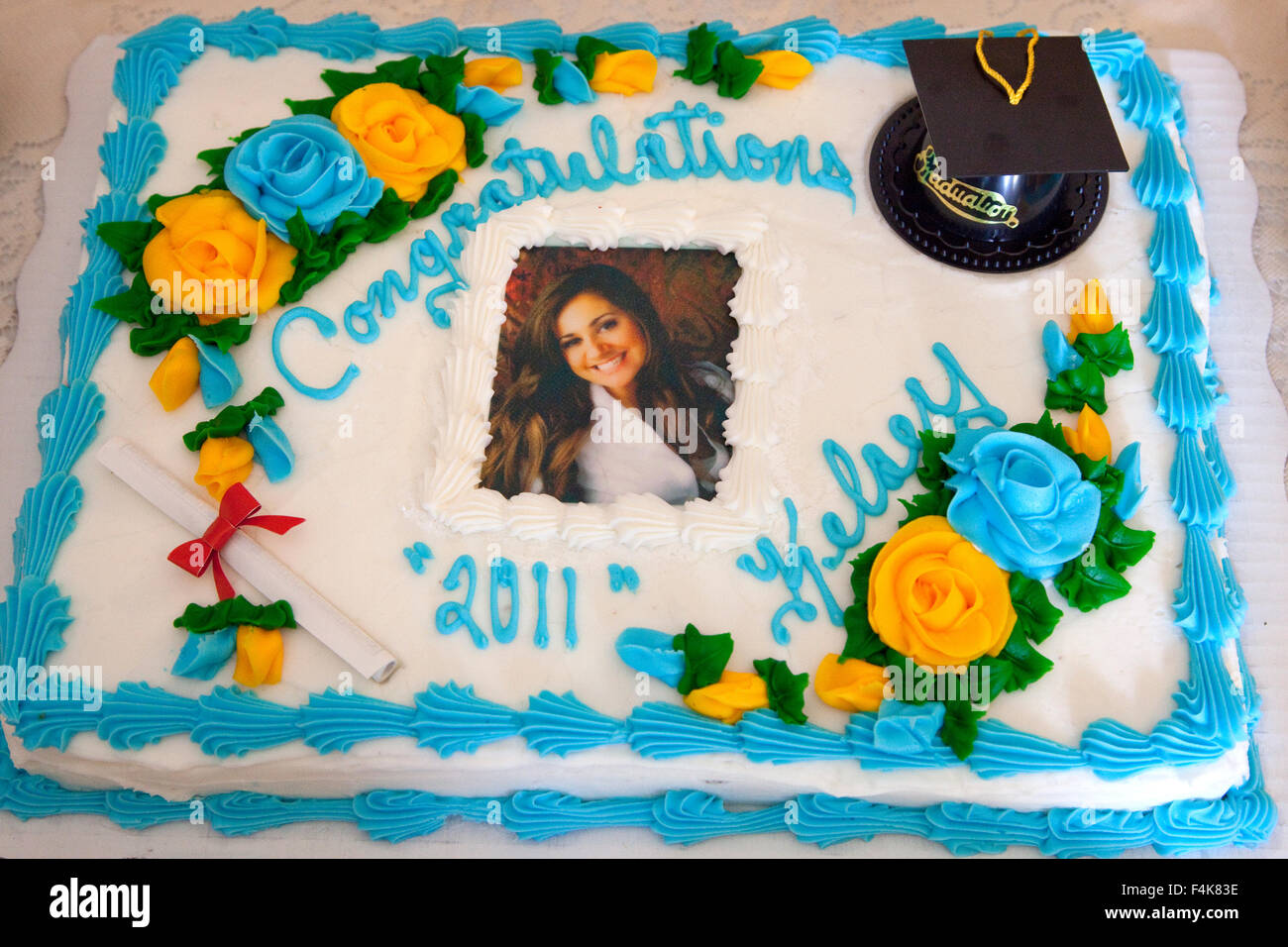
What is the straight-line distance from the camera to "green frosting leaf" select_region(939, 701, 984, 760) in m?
2.54

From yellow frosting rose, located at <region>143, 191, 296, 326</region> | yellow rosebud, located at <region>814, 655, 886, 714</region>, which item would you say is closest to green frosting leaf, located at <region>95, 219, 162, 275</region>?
yellow frosting rose, located at <region>143, 191, 296, 326</region>

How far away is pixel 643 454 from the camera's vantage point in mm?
2889

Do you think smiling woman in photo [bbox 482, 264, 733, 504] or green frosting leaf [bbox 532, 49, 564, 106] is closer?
smiling woman in photo [bbox 482, 264, 733, 504]

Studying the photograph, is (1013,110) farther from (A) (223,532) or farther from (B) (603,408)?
(A) (223,532)

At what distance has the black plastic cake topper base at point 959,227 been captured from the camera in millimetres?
3100

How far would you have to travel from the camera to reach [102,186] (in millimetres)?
3291

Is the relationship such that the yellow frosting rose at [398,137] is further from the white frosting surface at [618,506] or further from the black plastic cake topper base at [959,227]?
the black plastic cake topper base at [959,227]

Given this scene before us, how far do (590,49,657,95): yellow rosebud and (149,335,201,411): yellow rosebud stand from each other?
1353mm

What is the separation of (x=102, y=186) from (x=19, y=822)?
5.63ft

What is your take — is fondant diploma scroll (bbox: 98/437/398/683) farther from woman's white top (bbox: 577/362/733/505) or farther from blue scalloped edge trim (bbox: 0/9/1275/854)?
woman's white top (bbox: 577/362/733/505)

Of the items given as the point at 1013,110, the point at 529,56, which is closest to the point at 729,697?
the point at 1013,110

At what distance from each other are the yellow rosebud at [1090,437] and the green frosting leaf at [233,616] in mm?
1896

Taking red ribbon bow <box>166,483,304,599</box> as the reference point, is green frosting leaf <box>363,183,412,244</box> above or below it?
above

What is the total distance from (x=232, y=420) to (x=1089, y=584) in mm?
2059
